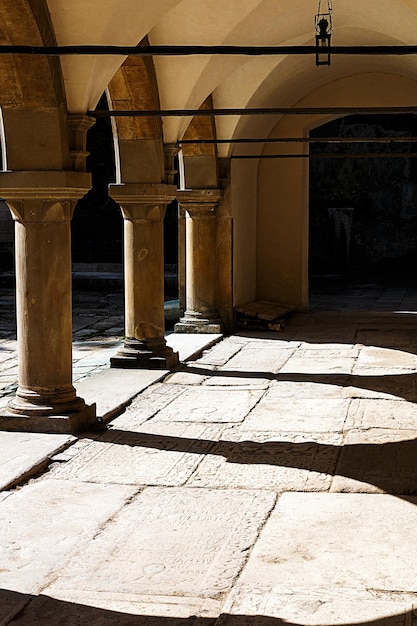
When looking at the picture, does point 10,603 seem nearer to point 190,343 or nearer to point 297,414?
point 297,414

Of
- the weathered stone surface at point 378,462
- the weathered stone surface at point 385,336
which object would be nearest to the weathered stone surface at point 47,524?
the weathered stone surface at point 378,462

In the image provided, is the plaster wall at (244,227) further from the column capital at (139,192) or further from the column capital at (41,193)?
the column capital at (41,193)

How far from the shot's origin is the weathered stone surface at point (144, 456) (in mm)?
6660

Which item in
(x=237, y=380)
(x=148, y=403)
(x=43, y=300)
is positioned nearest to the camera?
(x=43, y=300)

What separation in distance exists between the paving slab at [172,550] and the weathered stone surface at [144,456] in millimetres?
379

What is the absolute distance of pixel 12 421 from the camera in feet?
25.6

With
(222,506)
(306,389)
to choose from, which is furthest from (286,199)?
(222,506)

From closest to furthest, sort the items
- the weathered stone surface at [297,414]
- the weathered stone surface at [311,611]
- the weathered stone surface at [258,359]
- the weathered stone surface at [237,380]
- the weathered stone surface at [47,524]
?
the weathered stone surface at [311,611] < the weathered stone surface at [47,524] < the weathered stone surface at [297,414] < the weathered stone surface at [237,380] < the weathered stone surface at [258,359]

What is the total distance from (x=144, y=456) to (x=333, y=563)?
2.57 meters

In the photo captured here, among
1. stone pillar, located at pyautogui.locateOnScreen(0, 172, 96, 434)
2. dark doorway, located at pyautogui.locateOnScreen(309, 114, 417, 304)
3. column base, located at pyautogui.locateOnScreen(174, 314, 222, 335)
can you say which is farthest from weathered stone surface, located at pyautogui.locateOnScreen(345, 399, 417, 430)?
dark doorway, located at pyautogui.locateOnScreen(309, 114, 417, 304)

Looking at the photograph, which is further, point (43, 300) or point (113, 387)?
point (113, 387)

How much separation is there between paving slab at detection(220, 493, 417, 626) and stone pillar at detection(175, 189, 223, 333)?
7945 millimetres

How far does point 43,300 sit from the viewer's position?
7770 mm

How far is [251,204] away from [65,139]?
860cm
